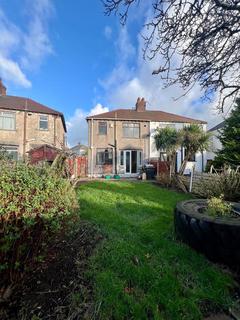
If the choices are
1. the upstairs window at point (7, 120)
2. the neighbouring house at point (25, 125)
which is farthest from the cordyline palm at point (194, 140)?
the upstairs window at point (7, 120)

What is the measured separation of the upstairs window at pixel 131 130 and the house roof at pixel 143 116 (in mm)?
776

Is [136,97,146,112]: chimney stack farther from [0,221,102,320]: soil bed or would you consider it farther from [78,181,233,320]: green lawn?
[0,221,102,320]: soil bed

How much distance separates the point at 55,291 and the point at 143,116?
24.8m

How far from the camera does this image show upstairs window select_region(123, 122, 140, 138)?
990 inches

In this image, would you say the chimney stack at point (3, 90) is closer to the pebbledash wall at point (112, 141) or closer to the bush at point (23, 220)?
the pebbledash wall at point (112, 141)

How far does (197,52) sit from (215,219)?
12.1 ft

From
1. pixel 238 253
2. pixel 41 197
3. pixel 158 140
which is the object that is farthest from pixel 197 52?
pixel 158 140

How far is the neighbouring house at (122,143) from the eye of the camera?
24234mm

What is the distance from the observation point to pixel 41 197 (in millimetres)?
2564

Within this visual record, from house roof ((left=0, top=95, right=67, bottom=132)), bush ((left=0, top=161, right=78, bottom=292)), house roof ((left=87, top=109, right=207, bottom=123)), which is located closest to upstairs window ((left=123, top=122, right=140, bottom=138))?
house roof ((left=87, top=109, right=207, bottom=123))

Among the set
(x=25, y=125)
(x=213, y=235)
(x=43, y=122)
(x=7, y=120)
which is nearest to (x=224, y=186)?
(x=213, y=235)

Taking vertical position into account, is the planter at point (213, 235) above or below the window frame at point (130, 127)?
below

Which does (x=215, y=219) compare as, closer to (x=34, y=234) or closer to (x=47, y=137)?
(x=34, y=234)

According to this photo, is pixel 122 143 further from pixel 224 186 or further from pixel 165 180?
pixel 224 186
